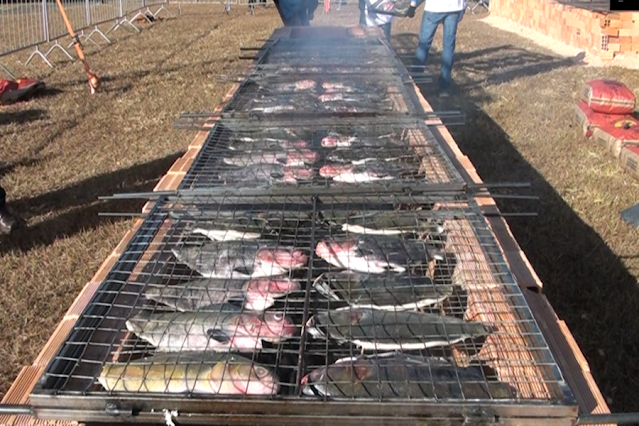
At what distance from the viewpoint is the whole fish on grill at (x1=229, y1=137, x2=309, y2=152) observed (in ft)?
12.3

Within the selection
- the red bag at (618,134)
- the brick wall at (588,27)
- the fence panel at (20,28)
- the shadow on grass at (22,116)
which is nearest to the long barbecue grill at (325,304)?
the red bag at (618,134)

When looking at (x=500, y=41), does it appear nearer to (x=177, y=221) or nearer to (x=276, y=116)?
(x=276, y=116)

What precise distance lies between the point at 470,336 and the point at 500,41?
573 inches

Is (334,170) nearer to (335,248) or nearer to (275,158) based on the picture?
(275,158)

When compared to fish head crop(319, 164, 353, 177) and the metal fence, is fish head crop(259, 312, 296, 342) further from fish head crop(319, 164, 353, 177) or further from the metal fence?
the metal fence

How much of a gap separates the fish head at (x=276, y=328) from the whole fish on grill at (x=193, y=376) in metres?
0.15

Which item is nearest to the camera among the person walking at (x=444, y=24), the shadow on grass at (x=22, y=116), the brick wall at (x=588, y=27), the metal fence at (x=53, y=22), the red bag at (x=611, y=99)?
the red bag at (x=611, y=99)

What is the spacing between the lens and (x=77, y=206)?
17.6 feet

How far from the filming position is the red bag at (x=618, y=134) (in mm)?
6334

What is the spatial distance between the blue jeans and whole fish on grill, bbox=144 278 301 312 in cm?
765

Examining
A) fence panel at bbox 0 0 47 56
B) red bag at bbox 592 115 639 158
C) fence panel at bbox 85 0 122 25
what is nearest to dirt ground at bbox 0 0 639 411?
red bag at bbox 592 115 639 158

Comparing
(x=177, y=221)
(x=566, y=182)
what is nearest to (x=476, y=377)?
(x=177, y=221)

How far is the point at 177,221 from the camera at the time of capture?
9.36 feet

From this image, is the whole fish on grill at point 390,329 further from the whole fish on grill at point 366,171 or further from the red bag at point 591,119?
the red bag at point 591,119
